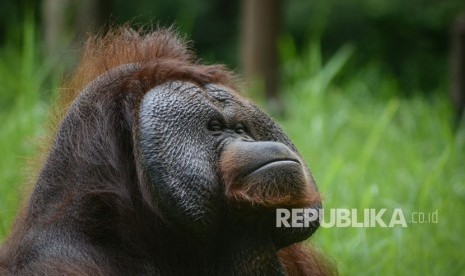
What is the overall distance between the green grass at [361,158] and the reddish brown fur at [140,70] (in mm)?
472

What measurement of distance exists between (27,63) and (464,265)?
270cm

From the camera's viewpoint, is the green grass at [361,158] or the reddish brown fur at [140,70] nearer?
the reddish brown fur at [140,70]

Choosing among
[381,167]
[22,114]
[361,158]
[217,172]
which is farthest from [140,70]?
[381,167]

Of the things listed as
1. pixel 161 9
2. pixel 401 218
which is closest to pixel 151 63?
pixel 401 218

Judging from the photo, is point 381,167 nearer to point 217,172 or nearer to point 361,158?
point 361,158

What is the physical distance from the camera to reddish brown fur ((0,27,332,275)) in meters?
2.94

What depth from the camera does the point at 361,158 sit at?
218 inches

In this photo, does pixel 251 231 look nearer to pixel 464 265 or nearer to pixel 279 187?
pixel 279 187

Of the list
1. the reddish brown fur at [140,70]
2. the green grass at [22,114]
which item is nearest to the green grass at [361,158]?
the green grass at [22,114]

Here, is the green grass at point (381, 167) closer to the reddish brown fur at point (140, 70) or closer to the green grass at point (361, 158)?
the green grass at point (361, 158)

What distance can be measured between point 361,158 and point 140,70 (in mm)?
2799

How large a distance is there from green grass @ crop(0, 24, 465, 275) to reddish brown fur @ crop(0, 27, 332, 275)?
18.6 inches

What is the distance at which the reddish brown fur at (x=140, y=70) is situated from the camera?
116 inches

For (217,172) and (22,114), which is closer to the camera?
(217,172)
